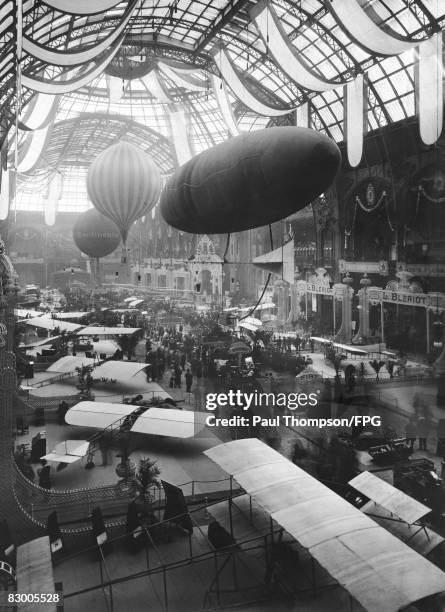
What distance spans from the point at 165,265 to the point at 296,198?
1082 cm

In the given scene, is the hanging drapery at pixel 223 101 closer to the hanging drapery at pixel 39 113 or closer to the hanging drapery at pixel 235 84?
the hanging drapery at pixel 235 84

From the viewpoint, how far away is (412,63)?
14695 millimetres

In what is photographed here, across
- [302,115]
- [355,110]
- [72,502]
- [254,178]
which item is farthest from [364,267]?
[72,502]

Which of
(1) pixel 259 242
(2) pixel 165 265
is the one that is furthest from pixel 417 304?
(2) pixel 165 265

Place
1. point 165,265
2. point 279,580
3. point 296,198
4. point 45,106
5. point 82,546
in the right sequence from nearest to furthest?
1. point 279,580
2. point 296,198
3. point 82,546
4. point 45,106
5. point 165,265

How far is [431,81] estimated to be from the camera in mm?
11883

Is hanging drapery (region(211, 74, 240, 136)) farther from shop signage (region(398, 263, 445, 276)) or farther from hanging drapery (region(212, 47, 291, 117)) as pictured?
shop signage (region(398, 263, 445, 276))

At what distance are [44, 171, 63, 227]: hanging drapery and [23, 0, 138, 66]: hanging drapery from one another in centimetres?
487

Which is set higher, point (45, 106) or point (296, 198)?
point (45, 106)

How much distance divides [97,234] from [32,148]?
10.5 ft

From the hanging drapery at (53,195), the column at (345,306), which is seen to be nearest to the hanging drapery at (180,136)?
the hanging drapery at (53,195)

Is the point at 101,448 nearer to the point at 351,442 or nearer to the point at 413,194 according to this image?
the point at 351,442

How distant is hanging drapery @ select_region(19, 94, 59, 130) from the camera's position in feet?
45.3

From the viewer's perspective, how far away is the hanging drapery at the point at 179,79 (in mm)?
13414
